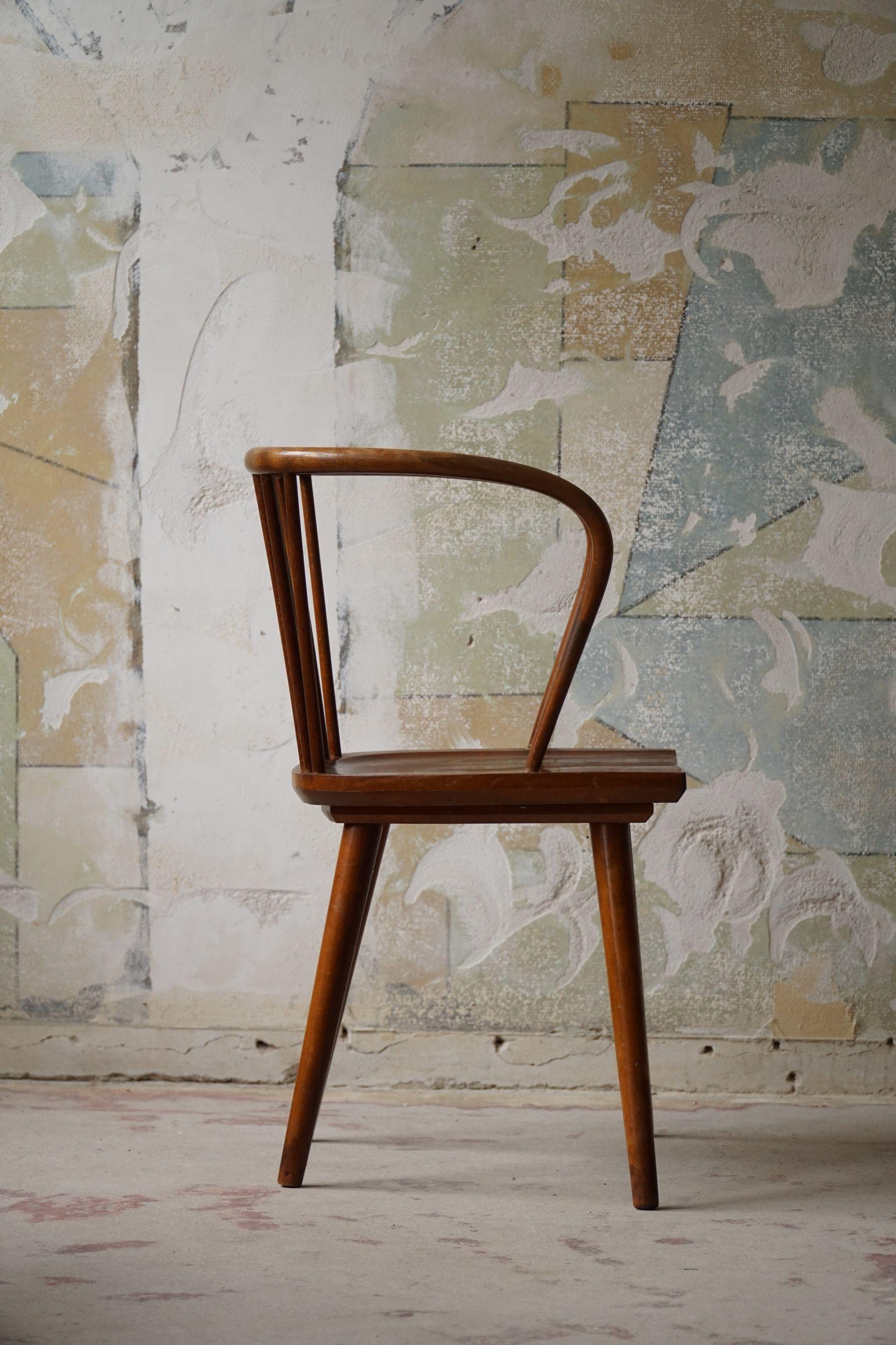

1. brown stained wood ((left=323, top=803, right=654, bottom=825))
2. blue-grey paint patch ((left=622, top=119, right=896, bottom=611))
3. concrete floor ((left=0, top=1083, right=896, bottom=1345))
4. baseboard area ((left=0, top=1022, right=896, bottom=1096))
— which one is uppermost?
blue-grey paint patch ((left=622, top=119, right=896, bottom=611))

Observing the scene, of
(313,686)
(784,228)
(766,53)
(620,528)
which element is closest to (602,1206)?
(313,686)

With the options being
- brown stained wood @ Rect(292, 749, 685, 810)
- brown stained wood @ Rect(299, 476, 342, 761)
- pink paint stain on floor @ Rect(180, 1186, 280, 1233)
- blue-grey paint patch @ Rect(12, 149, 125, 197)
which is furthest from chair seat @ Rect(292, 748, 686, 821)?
blue-grey paint patch @ Rect(12, 149, 125, 197)

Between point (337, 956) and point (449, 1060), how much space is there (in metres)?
0.59

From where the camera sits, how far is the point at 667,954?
1.90 metres

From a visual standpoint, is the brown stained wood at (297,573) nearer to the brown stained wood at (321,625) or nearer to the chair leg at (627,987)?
the brown stained wood at (321,625)

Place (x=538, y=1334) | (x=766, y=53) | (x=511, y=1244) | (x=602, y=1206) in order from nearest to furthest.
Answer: (x=538, y=1334) < (x=511, y=1244) < (x=602, y=1206) < (x=766, y=53)

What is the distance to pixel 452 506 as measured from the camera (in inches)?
75.2

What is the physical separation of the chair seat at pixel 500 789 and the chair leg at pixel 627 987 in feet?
0.20

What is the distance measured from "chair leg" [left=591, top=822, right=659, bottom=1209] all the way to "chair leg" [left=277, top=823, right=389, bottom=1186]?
28 cm

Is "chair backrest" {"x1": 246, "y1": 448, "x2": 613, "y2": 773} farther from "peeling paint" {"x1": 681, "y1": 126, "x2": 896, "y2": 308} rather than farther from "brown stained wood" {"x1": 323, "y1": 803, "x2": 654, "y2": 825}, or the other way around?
"peeling paint" {"x1": 681, "y1": 126, "x2": 896, "y2": 308}

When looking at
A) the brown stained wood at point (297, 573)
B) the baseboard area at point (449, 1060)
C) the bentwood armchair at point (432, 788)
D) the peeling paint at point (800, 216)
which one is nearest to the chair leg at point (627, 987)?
the bentwood armchair at point (432, 788)

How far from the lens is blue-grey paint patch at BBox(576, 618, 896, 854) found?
1869mm

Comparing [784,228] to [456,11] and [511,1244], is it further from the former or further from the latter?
[511,1244]

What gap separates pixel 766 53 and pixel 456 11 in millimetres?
485
